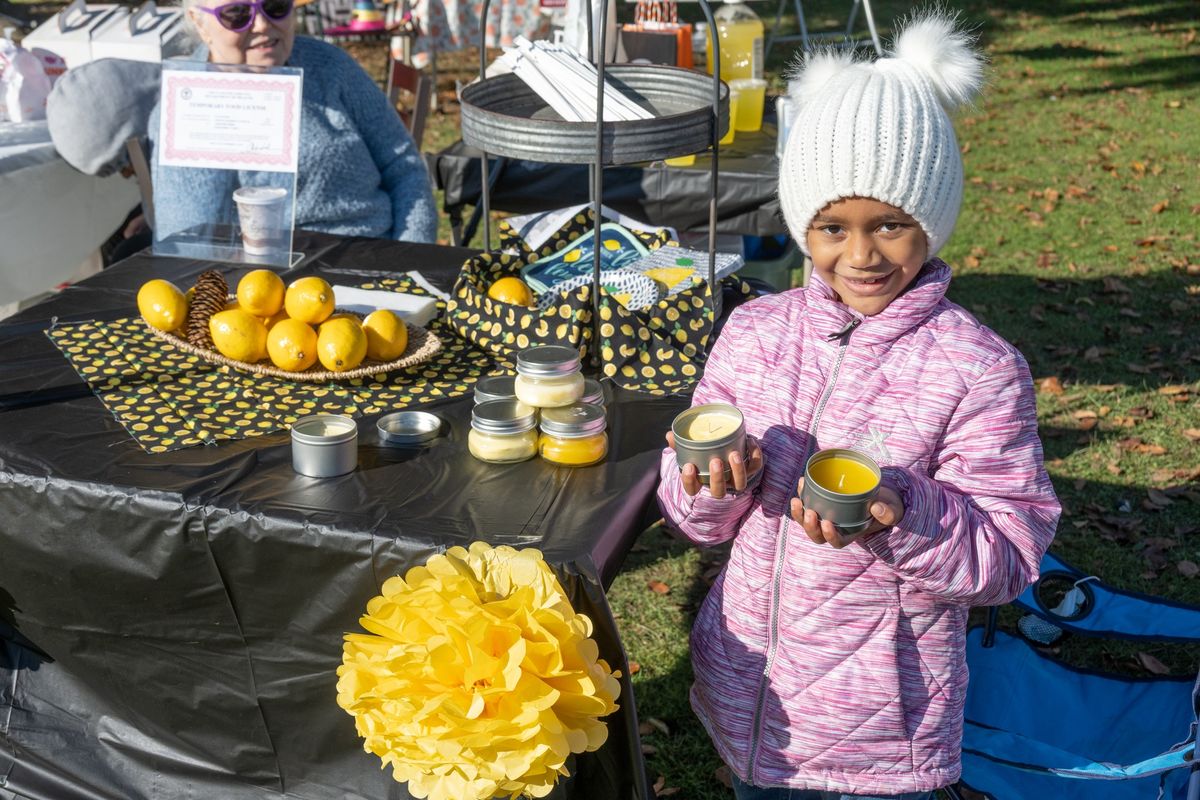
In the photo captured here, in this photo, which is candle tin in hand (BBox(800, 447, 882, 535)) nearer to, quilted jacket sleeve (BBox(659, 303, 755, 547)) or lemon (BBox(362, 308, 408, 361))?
quilted jacket sleeve (BBox(659, 303, 755, 547))

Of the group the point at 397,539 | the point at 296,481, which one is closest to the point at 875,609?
the point at 397,539

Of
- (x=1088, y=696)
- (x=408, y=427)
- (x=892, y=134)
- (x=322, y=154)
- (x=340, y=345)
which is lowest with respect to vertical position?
(x=1088, y=696)

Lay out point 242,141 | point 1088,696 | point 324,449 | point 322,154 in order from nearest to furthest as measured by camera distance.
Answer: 1. point 324,449
2. point 1088,696
3. point 242,141
4. point 322,154

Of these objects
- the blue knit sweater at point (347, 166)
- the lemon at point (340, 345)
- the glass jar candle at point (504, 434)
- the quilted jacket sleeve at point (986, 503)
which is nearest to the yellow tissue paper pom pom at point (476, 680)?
the glass jar candle at point (504, 434)

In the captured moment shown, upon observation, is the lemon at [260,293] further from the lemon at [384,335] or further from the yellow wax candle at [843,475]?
the yellow wax candle at [843,475]

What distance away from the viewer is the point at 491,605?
4.96ft

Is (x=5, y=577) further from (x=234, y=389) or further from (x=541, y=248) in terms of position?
(x=541, y=248)

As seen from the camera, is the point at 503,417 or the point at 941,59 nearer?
the point at 941,59

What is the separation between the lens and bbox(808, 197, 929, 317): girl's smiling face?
159 cm

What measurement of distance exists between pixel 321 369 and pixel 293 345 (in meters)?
0.08

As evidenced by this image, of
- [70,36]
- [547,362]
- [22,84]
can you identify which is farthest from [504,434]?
[70,36]

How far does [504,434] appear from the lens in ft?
6.18

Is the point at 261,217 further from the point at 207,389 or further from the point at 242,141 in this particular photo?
the point at 207,389

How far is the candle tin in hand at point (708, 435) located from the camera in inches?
58.6
